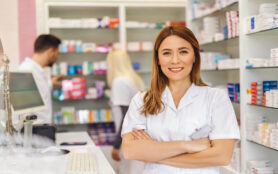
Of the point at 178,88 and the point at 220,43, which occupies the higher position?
the point at 220,43

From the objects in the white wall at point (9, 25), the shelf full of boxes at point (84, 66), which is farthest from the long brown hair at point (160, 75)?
the shelf full of boxes at point (84, 66)

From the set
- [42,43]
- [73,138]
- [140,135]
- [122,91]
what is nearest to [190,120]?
Answer: [140,135]

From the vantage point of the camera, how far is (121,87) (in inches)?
167

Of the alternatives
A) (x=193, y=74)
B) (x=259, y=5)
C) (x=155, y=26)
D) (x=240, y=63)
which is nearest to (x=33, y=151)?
(x=193, y=74)

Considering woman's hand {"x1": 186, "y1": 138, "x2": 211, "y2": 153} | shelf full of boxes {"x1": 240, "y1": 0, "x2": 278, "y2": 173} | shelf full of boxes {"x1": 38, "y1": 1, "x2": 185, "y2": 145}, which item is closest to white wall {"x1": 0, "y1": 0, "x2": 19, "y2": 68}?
woman's hand {"x1": 186, "y1": 138, "x2": 211, "y2": 153}

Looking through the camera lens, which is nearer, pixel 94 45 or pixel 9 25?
Answer: pixel 9 25

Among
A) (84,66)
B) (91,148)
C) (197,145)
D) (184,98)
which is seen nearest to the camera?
(197,145)

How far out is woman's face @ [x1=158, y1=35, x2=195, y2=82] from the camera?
186 centimetres

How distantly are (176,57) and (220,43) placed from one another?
2.55 m

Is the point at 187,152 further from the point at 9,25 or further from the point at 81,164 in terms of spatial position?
the point at 9,25

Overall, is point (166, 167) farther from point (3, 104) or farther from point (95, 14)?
point (95, 14)

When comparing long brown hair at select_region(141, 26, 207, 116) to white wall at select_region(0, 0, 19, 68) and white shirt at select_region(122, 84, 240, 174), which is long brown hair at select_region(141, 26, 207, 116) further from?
white wall at select_region(0, 0, 19, 68)

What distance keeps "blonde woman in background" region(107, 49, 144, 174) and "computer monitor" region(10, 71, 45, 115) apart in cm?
136

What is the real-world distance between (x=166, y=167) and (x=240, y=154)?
73.9 inches
